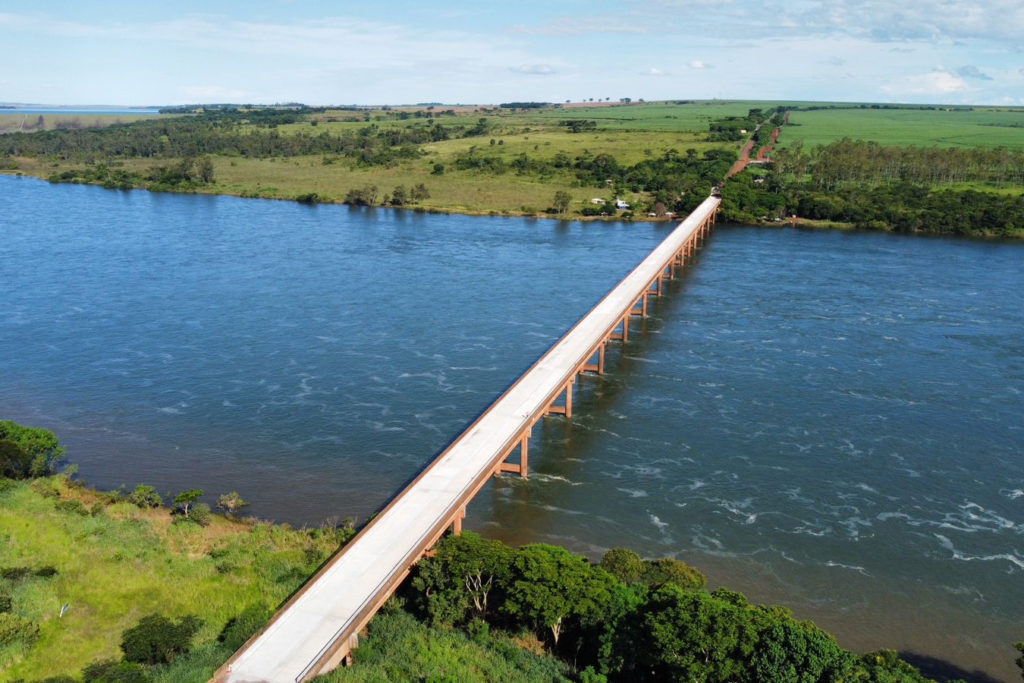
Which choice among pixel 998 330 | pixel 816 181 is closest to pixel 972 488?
pixel 998 330

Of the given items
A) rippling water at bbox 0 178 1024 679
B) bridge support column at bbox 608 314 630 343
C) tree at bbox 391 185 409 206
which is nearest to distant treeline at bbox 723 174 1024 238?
rippling water at bbox 0 178 1024 679

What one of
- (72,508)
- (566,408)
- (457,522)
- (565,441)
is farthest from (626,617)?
(72,508)

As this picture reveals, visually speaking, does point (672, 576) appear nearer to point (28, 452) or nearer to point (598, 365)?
point (598, 365)

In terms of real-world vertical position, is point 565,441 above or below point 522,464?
below

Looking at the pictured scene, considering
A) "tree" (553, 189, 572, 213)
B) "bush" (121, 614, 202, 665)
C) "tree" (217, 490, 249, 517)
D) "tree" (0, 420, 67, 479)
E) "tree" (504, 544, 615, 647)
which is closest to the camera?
"bush" (121, 614, 202, 665)

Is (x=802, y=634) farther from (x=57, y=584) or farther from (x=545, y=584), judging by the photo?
(x=57, y=584)

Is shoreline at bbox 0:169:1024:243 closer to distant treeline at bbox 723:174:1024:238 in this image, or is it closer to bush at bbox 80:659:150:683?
distant treeline at bbox 723:174:1024:238
